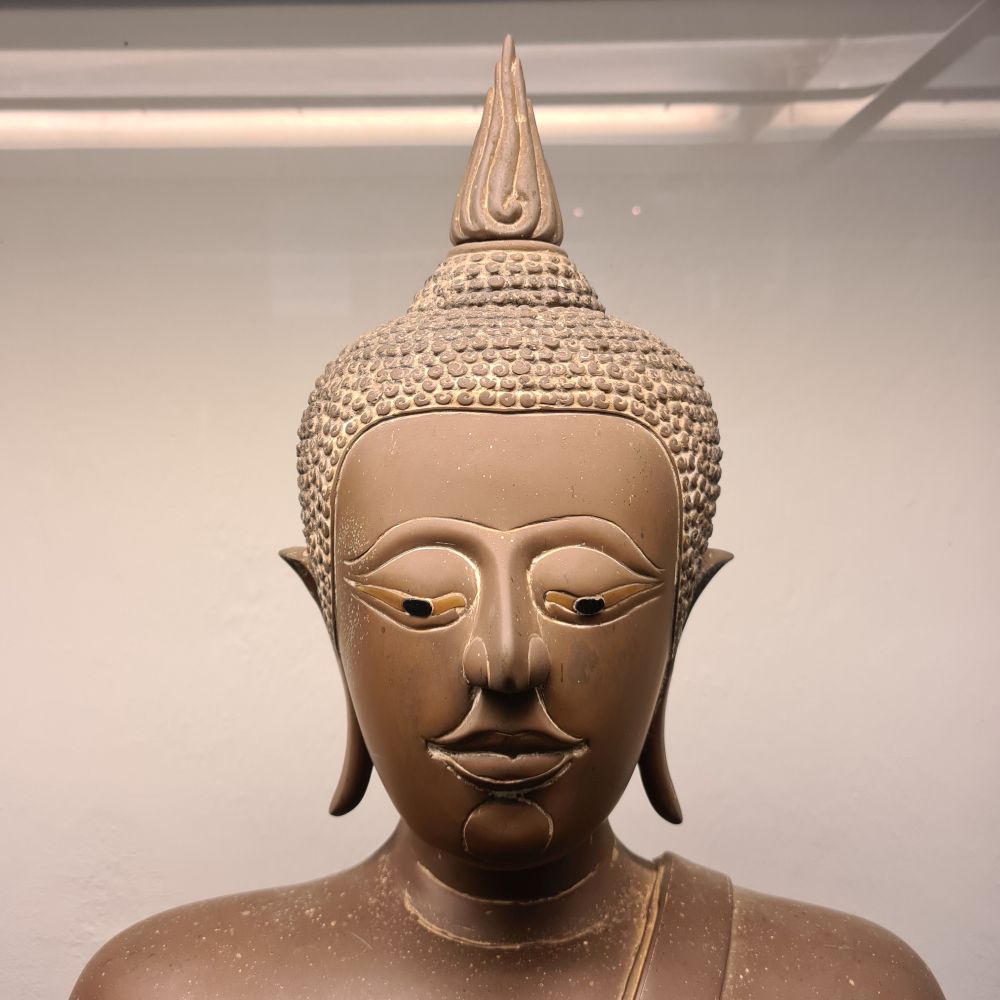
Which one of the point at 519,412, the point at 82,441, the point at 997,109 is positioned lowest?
the point at 82,441

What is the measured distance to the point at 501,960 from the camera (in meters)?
1.70

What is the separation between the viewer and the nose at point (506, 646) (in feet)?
4.68

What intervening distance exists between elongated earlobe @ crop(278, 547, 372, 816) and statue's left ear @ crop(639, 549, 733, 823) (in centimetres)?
46

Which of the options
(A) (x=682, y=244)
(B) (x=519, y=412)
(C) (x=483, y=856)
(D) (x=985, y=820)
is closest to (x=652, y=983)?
(C) (x=483, y=856)

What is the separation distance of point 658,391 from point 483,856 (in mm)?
711

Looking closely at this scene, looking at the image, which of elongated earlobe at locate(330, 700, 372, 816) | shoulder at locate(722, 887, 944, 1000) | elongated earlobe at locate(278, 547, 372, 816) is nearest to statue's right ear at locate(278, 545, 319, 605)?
elongated earlobe at locate(278, 547, 372, 816)

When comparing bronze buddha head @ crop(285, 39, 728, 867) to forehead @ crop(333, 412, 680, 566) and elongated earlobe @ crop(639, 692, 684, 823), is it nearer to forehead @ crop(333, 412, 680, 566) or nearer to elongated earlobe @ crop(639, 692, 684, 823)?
forehead @ crop(333, 412, 680, 566)

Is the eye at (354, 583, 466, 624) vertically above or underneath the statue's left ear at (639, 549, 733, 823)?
above

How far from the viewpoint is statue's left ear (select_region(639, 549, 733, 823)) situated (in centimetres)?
183

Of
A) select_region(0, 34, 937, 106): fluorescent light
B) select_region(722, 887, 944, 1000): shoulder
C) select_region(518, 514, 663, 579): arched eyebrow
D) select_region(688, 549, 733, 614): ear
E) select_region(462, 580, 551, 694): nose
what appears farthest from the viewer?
select_region(0, 34, 937, 106): fluorescent light

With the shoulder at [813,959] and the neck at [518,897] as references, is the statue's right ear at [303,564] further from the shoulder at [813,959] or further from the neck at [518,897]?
the shoulder at [813,959]

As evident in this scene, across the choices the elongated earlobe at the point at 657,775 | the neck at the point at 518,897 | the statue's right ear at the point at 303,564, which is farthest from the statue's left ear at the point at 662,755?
the statue's right ear at the point at 303,564

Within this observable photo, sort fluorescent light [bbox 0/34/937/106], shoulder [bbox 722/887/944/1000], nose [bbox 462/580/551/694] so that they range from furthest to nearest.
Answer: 1. fluorescent light [bbox 0/34/937/106]
2. shoulder [bbox 722/887/944/1000]
3. nose [bbox 462/580/551/694]

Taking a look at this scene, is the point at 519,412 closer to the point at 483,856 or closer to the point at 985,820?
the point at 483,856
